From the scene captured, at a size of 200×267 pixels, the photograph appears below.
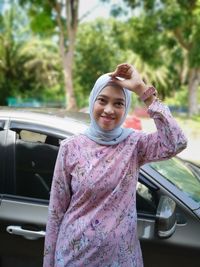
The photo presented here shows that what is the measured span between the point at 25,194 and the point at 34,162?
0.22 metres

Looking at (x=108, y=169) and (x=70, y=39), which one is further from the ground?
(x=108, y=169)

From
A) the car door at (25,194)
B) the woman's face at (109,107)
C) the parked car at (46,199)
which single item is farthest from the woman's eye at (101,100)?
the car door at (25,194)

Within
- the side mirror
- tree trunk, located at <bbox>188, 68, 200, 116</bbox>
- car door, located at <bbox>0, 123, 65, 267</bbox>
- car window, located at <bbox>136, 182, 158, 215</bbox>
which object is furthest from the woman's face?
tree trunk, located at <bbox>188, 68, 200, 116</bbox>

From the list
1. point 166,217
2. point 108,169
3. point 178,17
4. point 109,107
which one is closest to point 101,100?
point 109,107

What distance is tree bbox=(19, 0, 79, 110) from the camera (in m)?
16.6

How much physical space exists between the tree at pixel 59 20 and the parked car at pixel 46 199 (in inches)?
540

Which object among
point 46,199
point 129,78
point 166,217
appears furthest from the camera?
point 46,199

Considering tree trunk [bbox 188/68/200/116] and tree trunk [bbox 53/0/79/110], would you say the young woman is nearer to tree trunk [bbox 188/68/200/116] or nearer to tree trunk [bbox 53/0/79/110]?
tree trunk [bbox 53/0/79/110]

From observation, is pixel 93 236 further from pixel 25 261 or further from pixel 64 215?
pixel 25 261

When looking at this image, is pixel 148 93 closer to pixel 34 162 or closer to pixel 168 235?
pixel 168 235

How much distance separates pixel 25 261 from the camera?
9.09 feet

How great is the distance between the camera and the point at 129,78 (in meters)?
1.82

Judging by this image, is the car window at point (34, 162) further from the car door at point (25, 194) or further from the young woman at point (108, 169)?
the young woman at point (108, 169)

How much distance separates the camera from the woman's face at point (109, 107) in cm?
186
